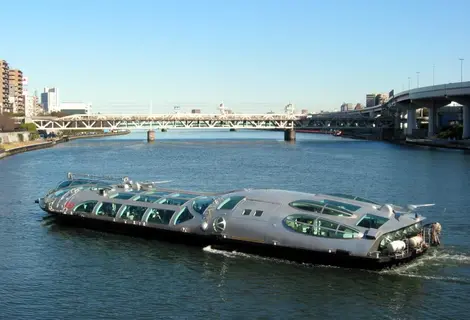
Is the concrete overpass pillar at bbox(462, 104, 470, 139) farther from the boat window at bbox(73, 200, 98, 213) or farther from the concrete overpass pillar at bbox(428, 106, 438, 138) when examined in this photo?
the boat window at bbox(73, 200, 98, 213)

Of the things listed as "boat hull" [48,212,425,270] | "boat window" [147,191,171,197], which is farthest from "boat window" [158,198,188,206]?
"boat hull" [48,212,425,270]

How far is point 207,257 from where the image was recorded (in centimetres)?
2134

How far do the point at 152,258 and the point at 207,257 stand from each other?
178 centimetres

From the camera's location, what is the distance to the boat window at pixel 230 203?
22172 mm

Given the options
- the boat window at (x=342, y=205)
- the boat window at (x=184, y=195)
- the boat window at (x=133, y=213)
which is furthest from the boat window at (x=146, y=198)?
the boat window at (x=342, y=205)

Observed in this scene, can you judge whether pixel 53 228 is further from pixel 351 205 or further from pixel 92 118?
pixel 92 118

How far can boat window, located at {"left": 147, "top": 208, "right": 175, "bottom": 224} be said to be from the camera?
2380cm

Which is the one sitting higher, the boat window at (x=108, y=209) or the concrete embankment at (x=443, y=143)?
the concrete embankment at (x=443, y=143)

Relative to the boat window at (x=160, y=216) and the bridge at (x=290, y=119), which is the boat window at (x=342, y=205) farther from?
the bridge at (x=290, y=119)

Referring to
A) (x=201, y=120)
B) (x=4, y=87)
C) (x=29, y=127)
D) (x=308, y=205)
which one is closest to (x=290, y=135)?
(x=201, y=120)

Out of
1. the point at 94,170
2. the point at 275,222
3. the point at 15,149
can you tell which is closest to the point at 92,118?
the point at 15,149

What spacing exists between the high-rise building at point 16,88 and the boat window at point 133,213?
151312mm

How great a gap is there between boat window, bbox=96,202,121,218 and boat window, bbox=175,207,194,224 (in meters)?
3.15

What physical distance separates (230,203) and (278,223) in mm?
2263
